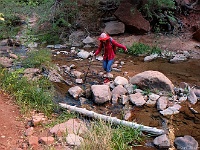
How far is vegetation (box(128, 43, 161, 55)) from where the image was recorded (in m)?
10.7

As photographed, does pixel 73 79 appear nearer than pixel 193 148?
No

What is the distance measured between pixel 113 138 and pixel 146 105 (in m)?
2.05

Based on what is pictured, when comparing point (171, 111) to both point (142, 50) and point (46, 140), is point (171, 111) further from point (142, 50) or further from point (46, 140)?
point (142, 50)

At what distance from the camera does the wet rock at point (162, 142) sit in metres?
5.40

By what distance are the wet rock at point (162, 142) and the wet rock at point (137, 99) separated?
156cm

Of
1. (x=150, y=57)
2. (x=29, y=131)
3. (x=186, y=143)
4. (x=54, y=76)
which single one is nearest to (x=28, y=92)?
(x=29, y=131)

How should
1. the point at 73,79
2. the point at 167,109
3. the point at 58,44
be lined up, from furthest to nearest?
the point at 58,44, the point at 73,79, the point at 167,109

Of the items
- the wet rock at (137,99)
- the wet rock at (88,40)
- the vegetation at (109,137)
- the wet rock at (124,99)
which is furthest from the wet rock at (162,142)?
the wet rock at (88,40)

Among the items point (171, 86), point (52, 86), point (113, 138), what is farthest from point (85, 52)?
point (113, 138)

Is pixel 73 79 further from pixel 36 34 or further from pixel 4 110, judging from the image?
pixel 36 34

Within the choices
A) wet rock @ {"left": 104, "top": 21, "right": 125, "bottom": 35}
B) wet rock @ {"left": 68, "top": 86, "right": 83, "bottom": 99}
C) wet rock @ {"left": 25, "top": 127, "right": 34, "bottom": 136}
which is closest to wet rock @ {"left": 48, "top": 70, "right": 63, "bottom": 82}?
wet rock @ {"left": 68, "top": 86, "right": 83, "bottom": 99}

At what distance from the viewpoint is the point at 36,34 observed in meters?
12.9

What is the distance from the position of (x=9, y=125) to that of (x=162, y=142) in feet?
9.36

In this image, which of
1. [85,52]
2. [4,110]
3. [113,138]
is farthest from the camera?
[85,52]
